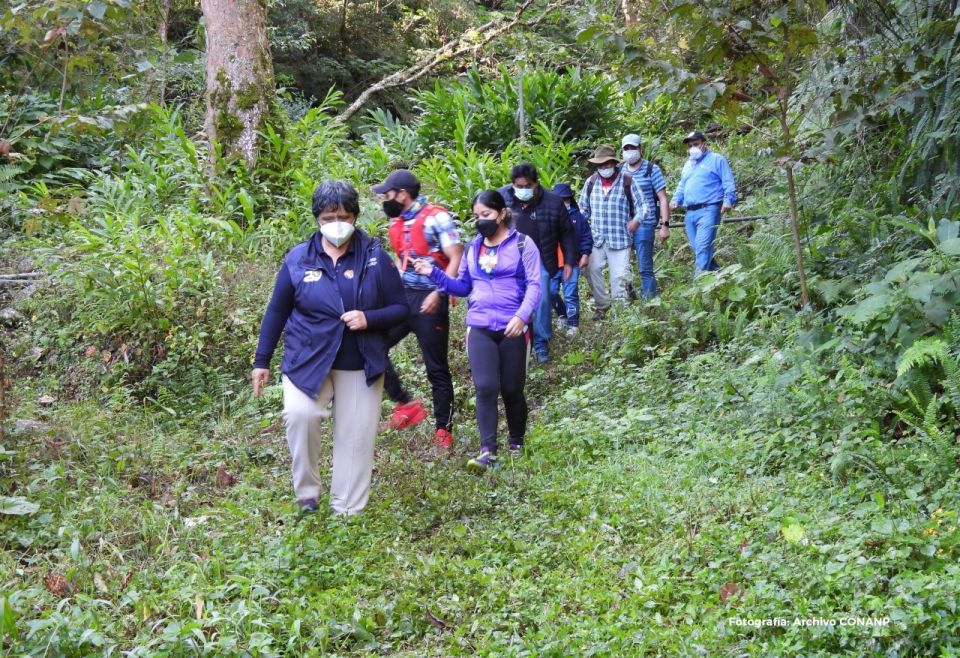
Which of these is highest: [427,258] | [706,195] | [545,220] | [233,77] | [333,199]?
[233,77]

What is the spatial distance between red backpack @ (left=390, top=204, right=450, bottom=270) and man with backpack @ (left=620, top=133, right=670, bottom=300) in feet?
13.2

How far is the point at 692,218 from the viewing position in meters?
10.6

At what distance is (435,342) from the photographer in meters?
7.47

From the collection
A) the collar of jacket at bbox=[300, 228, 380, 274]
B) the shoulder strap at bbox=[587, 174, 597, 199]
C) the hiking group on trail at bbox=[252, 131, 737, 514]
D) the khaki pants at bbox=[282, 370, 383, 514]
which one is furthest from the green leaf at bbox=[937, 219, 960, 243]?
the shoulder strap at bbox=[587, 174, 597, 199]

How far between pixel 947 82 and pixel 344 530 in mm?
5740

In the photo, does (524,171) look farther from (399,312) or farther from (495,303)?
(399,312)

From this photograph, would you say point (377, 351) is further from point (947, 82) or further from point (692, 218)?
point (692, 218)

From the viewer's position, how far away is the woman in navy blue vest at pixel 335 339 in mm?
5750

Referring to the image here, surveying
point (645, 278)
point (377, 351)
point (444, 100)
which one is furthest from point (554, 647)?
point (444, 100)

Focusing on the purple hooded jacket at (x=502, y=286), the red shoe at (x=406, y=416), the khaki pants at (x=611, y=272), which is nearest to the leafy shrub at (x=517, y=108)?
the khaki pants at (x=611, y=272)

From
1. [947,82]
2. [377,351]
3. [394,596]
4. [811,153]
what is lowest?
[394,596]

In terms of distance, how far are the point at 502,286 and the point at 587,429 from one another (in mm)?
1387

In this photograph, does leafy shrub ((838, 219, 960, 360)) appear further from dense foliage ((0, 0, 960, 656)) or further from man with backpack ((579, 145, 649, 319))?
man with backpack ((579, 145, 649, 319))

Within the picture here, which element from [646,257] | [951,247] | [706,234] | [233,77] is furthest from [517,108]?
[951,247]
